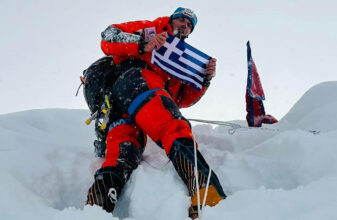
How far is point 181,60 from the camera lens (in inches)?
95.7

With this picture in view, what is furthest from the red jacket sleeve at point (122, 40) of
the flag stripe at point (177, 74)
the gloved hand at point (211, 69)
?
the gloved hand at point (211, 69)

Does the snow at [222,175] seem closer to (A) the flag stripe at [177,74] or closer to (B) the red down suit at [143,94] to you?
(B) the red down suit at [143,94]

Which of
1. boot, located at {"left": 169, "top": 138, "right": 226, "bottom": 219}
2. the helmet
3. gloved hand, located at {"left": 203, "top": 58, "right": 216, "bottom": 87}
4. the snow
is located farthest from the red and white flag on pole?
boot, located at {"left": 169, "top": 138, "right": 226, "bottom": 219}

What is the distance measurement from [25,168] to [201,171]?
107 cm

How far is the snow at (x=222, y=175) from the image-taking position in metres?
1.20

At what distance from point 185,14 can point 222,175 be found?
51.1 inches

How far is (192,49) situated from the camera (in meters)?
2.44

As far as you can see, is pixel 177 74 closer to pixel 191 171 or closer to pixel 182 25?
pixel 182 25

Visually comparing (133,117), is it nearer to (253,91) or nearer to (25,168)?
(25,168)

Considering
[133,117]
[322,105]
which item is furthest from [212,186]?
[322,105]

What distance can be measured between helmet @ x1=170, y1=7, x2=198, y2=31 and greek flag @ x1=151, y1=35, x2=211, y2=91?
1.04 ft

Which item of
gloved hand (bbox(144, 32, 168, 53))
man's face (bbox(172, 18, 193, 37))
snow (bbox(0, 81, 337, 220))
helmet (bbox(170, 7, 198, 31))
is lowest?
snow (bbox(0, 81, 337, 220))

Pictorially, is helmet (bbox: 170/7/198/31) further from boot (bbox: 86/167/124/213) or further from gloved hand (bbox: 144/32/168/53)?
boot (bbox: 86/167/124/213)

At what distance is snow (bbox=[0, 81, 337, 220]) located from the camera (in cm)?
120
